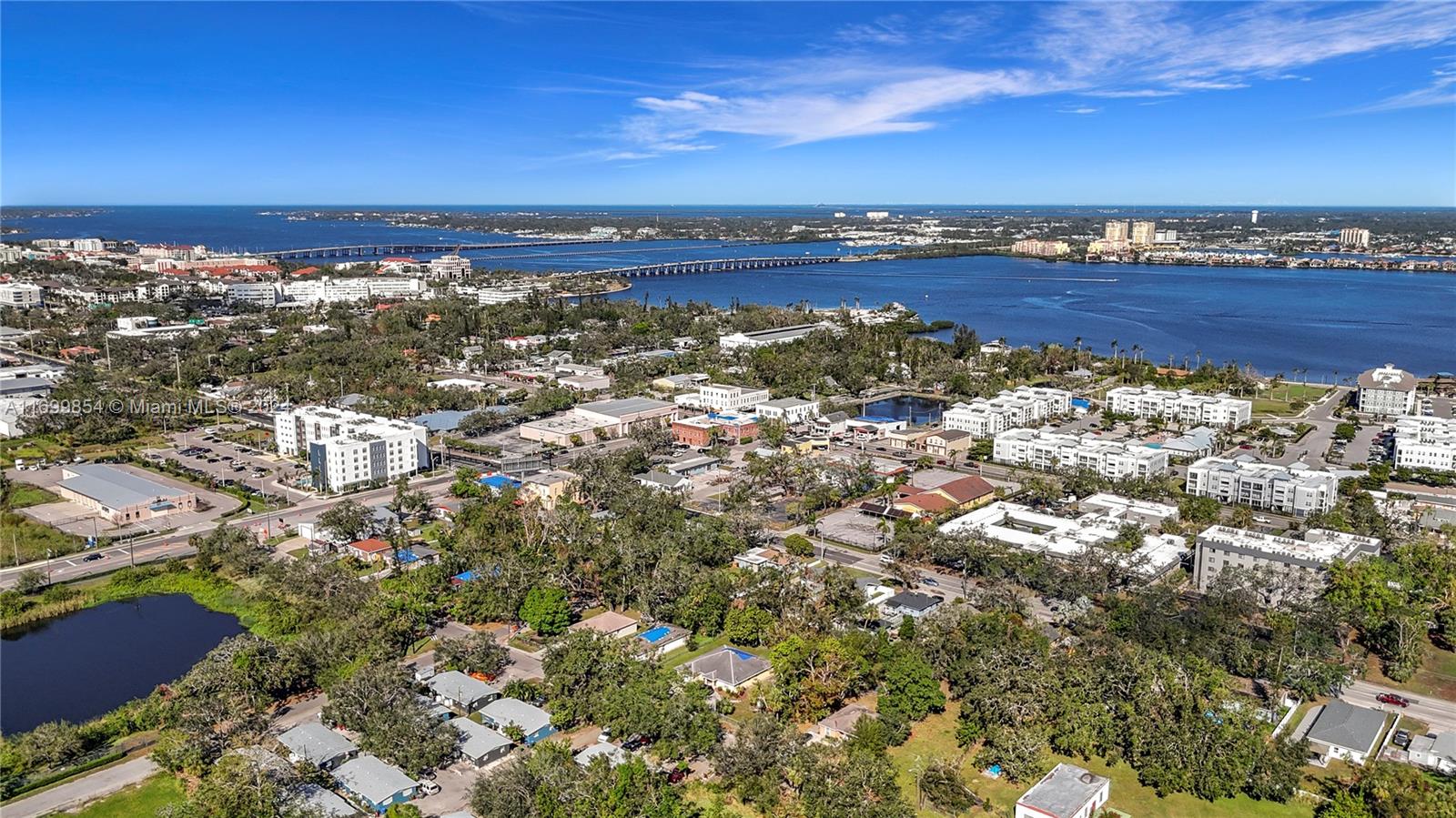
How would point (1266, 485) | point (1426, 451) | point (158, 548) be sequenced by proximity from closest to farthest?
point (158, 548) → point (1266, 485) → point (1426, 451)

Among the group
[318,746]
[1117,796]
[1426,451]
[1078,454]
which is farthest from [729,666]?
[1426,451]

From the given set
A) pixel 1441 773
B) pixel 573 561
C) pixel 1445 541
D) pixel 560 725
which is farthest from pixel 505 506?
pixel 1445 541

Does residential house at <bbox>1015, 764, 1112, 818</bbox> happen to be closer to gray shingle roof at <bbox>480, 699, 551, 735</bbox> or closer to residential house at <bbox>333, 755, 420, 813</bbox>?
gray shingle roof at <bbox>480, 699, 551, 735</bbox>

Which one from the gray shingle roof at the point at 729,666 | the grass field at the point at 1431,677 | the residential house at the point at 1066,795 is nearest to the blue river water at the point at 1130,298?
the grass field at the point at 1431,677

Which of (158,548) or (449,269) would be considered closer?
(158,548)

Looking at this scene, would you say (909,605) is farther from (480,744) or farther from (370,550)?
(370,550)
